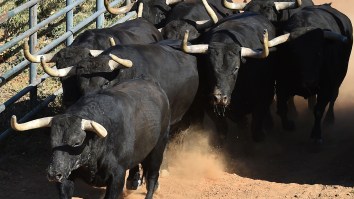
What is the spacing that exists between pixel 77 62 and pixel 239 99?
2509mm

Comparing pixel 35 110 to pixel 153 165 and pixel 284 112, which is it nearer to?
pixel 153 165

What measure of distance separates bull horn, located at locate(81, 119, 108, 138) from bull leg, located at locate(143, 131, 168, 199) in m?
1.82

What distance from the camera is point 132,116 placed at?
31.6 ft

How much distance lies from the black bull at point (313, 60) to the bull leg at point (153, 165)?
3342mm

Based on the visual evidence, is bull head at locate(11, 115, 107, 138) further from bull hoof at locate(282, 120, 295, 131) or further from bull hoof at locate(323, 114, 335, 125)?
bull hoof at locate(323, 114, 335, 125)

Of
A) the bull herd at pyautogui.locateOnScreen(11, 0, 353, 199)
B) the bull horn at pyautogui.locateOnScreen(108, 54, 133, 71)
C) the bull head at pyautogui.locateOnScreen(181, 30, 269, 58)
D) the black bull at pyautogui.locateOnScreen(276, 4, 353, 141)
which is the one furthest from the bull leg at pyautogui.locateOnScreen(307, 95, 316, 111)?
the bull horn at pyautogui.locateOnScreen(108, 54, 133, 71)

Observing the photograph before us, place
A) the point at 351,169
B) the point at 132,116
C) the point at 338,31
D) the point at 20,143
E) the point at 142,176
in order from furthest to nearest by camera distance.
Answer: the point at 338,31, the point at 20,143, the point at 351,169, the point at 142,176, the point at 132,116

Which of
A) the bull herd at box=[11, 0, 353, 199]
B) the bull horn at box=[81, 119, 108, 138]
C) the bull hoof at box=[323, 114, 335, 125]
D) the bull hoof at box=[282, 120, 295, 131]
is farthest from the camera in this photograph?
the bull hoof at box=[323, 114, 335, 125]

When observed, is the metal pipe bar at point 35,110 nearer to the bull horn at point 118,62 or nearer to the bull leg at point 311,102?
the bull horn at point 118,62

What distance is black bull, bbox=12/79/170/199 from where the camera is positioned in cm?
865

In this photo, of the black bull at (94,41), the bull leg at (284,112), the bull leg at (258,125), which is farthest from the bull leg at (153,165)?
the bull leg at (284,112)

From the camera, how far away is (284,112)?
1394 cm

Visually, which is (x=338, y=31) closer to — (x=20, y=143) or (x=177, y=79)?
(x=177, y=79)

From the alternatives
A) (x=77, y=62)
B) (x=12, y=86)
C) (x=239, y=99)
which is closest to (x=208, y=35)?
(x=239, y=99)
